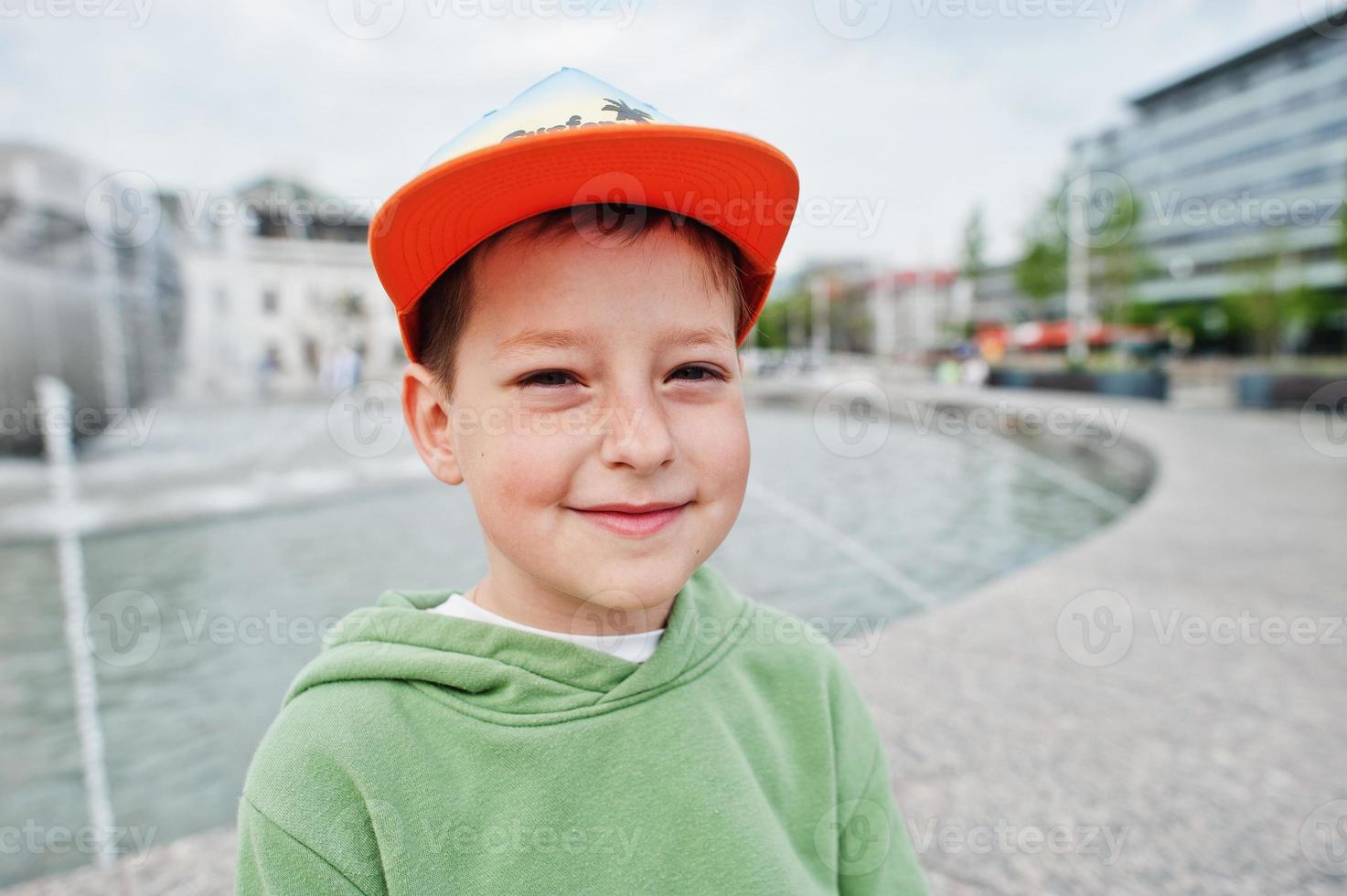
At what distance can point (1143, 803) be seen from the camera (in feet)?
8.33

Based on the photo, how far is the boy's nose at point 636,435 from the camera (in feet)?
3.36

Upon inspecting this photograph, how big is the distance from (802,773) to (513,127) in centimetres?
105

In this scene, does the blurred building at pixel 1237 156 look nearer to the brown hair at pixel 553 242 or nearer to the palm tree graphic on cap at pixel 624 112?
the brown hair at pixel 553 242

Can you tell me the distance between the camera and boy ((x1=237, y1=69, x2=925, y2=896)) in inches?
39.8

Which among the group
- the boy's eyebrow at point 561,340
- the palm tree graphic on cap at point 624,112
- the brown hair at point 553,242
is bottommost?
the boy's eyebrow at point 561,340

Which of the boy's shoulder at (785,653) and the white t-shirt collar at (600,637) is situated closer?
the white t-shirt collar at (600,637)

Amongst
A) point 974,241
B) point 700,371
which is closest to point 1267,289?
point 974,241

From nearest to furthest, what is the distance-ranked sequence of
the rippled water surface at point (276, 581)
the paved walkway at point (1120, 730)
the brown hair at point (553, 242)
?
the brown hair at point (553, 242) < the paved walkway at point (1120, 730) < the rippled water surface at point (276, 581)

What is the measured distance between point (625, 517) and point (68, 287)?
41.6 ft

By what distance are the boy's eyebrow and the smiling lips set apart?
0.21m

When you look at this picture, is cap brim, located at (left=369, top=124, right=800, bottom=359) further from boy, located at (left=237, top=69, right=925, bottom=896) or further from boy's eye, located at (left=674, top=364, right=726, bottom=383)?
boy's eye, located at (left=674, top=364, right=726, bottom=383)

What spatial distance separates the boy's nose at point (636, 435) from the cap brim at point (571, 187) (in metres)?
0.27

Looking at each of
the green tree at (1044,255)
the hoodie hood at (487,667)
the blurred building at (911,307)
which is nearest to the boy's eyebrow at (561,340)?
the hoodie hood at (487,667)

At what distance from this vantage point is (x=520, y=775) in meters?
1.08
